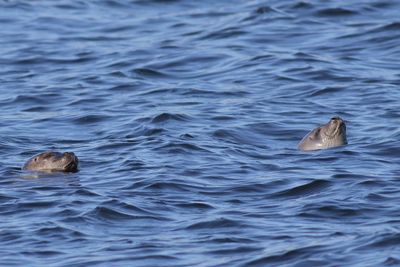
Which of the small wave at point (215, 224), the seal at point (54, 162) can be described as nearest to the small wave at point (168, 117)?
the seal at point (54, 162)

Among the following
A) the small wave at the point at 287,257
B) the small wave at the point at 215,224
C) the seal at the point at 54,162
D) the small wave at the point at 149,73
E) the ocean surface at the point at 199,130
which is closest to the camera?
the small wave at the point at 287,257

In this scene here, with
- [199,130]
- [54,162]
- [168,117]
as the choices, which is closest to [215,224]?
[54,162]

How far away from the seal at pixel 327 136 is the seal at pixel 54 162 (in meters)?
2.86

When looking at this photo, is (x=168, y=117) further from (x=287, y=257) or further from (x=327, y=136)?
(x=287, y=257)

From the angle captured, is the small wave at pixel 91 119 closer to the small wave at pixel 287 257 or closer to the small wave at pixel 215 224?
the small wave at pixel 215 224

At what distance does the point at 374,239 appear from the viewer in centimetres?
1150

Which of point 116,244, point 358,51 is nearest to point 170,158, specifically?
point 116,244

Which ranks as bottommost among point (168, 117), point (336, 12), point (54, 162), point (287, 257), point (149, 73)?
point (149, 73)

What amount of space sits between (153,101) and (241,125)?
7.63ft

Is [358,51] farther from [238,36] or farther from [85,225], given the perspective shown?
[85,225]

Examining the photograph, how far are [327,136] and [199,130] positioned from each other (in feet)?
7.27

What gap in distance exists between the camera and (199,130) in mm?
17359

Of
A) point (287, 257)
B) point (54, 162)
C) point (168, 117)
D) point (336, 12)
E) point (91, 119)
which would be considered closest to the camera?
point (287, 257)

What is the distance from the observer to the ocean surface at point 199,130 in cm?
1180
